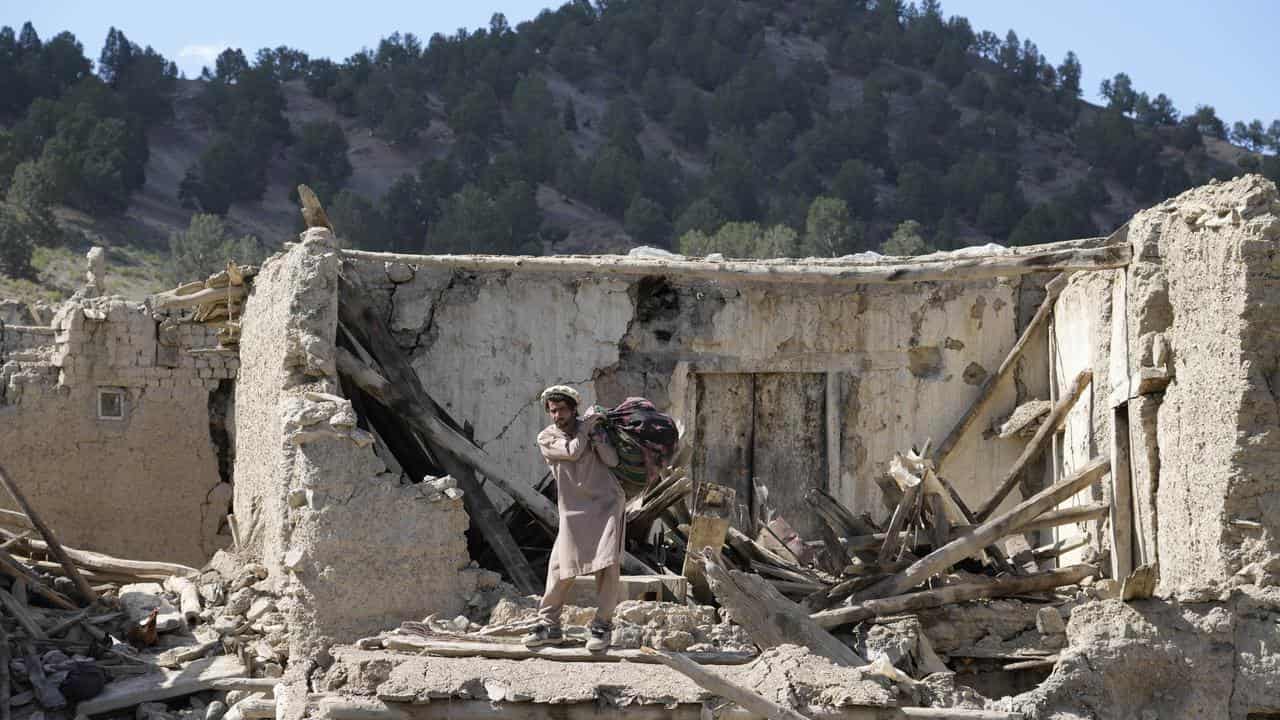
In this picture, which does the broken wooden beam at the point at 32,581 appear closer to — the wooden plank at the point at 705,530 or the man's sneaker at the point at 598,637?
the wooden plank at the point at 705,530

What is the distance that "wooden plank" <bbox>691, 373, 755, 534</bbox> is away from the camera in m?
13.2

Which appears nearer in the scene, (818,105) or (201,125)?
(201,125)

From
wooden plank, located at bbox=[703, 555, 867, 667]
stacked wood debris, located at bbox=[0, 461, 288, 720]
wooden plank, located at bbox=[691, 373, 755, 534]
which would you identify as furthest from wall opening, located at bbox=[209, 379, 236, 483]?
wooden plank, located at bbox=[703, 555, 867, 667]

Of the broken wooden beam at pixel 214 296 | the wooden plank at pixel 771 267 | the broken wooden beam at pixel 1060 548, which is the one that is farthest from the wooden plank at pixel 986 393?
the broken wooden beam at pixel 214 296

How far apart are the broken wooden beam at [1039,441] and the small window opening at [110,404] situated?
8.35 meters

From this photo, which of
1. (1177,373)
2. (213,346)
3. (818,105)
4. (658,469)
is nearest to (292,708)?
(658,469)

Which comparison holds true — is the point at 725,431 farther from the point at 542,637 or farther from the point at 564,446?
the point at 542,637

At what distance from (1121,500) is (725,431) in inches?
136

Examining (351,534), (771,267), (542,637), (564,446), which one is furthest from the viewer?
(771,267)

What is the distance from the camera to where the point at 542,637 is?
8312 millimetres

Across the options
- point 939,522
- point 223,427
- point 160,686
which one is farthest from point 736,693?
point 223,427

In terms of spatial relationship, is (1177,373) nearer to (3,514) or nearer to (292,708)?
(292,708)

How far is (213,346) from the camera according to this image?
1625cm

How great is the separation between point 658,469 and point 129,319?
29.6 feet
